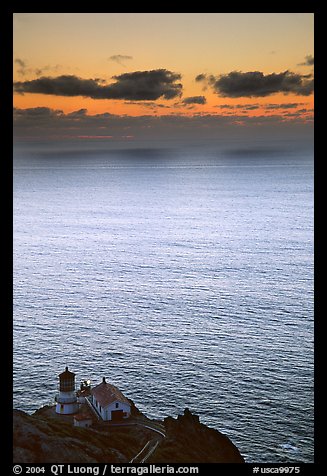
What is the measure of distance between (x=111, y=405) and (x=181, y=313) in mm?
23659

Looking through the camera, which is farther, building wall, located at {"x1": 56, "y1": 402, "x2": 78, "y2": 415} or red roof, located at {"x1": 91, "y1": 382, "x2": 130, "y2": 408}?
building wall, located at {"x1": 56, "y1": 402, "x2": 78, "y2": 415}

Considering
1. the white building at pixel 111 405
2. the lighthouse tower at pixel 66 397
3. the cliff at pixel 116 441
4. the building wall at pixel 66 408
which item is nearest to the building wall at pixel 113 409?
the white building at pixel 111 405

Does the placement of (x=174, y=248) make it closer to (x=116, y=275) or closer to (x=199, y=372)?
(x=116, y=275)

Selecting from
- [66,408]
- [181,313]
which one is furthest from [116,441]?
[181,313]

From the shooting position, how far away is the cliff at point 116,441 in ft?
85.5

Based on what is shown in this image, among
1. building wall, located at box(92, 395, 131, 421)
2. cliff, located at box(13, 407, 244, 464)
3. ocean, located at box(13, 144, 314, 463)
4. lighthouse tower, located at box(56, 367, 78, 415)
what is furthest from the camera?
ocean, located at box(13, 144, 314, 463)

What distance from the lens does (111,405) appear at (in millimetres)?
32156

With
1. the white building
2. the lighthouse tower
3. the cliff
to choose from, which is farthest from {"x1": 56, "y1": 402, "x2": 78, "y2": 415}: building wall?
the white building

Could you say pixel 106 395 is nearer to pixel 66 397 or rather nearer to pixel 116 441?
pixel 66 397

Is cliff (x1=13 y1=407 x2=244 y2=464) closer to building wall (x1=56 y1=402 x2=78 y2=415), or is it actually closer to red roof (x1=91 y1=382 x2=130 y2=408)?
building wall (x1=56 y1=402 x2=78 y2=415)

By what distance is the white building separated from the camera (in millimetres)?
32250

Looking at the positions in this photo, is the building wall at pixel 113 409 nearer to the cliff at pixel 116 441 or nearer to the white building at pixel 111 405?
the white building at pixel 111 405
